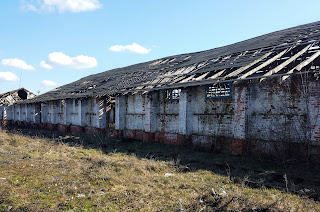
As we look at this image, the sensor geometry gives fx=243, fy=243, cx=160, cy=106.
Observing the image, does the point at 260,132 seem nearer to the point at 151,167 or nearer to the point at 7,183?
the point at 151,167

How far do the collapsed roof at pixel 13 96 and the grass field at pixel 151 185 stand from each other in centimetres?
2976

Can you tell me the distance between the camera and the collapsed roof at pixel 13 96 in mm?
34906

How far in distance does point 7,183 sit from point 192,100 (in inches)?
320

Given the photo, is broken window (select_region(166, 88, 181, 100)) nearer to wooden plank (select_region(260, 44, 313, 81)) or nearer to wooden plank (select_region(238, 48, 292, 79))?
wooden plank (select_region(238, 48, 292, 79))

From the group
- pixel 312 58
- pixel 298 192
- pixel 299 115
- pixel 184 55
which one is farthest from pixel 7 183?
pixel 184 55

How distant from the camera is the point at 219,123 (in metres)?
10.7

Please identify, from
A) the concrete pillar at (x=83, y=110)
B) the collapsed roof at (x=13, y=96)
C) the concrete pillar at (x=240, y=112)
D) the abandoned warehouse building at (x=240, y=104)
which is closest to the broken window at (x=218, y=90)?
the abandoned warehouse building at (x=240, y=104)

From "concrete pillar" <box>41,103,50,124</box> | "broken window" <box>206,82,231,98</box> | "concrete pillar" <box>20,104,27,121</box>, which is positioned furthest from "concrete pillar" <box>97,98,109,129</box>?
"concrete pillar" <box>20,104,27,121</box>

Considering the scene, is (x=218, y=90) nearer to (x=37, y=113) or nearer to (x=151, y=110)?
(x=151, y=110)

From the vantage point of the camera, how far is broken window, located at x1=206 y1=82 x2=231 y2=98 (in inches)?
418

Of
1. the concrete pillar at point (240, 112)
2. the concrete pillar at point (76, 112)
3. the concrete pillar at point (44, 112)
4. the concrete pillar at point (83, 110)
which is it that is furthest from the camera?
the concrete pillar at point (44, 112)

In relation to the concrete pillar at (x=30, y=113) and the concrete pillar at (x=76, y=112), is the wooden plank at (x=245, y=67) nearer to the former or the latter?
the concrete pillar at (x=76, y=112)

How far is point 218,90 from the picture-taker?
36.0 feet

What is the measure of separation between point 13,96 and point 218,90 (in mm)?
34265
